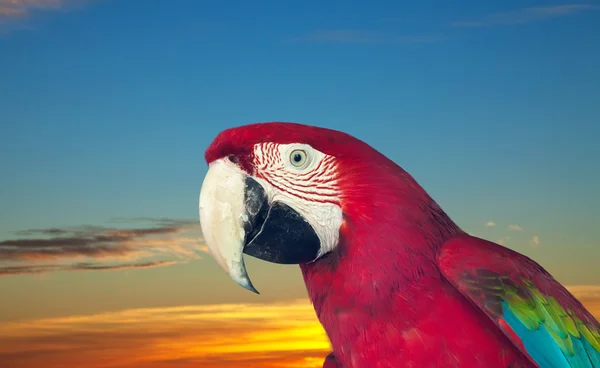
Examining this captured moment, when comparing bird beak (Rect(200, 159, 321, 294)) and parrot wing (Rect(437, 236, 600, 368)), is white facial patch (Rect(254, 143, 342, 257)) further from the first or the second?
parrot wing (Rect(437, 236, 600, 368))

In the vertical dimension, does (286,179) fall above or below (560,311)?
above

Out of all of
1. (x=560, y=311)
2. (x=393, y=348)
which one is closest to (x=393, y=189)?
(x=393, y=348)

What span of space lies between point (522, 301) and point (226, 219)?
1.54 m

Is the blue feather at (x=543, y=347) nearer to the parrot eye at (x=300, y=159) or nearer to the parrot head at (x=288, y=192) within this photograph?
the parrot head at (x=288, y=192)

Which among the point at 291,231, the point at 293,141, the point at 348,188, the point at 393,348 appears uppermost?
the point at 293,141

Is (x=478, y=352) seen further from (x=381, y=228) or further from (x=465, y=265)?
(x=381, y=228)

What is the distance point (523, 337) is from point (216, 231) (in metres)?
1.61

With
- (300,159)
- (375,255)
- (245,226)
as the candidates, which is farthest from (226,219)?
(375,255)

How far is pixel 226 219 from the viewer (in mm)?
3264

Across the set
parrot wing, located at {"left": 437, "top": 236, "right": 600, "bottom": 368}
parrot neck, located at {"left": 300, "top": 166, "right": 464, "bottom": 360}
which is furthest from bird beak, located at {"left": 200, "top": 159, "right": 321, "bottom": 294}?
parrot wing, located at {"left": 437, "top": 236, "right": 600, "bottom": 368}

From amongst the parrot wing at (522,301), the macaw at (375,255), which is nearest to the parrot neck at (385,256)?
the macaw at (375,255)

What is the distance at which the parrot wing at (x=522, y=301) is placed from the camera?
3.17 m

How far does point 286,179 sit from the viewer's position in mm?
3330

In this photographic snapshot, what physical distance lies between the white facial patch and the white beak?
143mm
